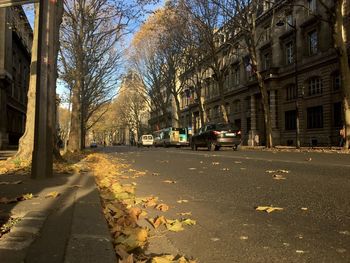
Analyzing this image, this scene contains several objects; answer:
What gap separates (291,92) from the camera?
4200cm

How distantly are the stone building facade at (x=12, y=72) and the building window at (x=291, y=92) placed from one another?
24.4 meters

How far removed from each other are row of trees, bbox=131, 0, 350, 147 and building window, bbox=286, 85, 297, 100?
3.47m

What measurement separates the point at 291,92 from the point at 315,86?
421 cm

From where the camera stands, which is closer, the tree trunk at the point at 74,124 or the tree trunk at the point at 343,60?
the tree trunk at the point at 343,60

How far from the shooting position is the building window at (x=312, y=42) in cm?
3804

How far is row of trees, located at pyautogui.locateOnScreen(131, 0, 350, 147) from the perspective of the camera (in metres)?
24.3

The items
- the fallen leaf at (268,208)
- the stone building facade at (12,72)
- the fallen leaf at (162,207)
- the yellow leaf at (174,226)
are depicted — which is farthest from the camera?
the stone building facade at (12,72)

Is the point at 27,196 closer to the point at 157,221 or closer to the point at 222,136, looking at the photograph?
the point at 157,221

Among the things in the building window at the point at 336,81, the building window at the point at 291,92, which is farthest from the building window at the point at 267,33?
the building window at the point at 336,81

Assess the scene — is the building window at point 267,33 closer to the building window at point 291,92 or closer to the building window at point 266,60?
the building window at point 266,60

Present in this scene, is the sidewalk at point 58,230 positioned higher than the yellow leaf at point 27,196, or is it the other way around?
the yellow leaf at point 27,196

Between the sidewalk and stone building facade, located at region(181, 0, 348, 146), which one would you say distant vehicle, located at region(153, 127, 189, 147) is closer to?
stone building facade, located at region(181, 0, 348, 146)

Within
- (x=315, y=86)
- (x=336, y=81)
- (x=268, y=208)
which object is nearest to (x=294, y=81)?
(x=315, y=86)

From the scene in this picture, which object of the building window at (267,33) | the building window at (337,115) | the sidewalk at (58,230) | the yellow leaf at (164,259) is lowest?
the yellow leaf at (164,259)
